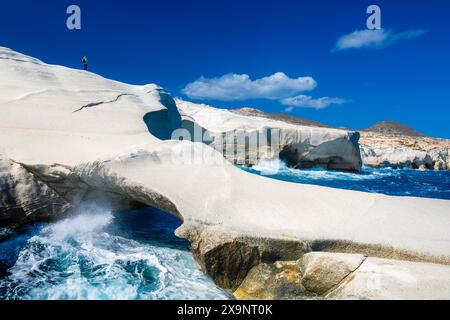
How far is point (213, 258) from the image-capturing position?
6207 mm

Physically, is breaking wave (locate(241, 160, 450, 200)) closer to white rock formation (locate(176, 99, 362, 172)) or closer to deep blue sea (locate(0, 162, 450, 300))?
white rock formation (locate(176, 99, 362, 172))

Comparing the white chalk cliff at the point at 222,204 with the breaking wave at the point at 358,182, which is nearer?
the white chalk cliff at the point at 222,204

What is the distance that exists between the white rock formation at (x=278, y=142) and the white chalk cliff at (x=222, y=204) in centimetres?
1974

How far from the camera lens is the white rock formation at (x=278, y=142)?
3244 centimetres

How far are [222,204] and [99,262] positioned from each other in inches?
118

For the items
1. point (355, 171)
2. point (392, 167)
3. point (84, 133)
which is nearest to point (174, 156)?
point (84, 133)

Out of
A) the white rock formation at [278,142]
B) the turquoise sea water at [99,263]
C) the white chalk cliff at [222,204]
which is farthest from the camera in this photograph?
the white rock formation at [278,142]

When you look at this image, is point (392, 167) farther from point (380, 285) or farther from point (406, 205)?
point (380, 285)

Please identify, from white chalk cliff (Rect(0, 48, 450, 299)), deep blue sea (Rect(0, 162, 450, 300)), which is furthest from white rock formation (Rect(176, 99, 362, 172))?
deep blue sea (Rect(0, 162, 450, 300))

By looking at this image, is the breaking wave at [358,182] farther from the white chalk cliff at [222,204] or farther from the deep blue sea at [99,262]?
the deep blue sea at [99,262]

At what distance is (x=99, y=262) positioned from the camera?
24.8ft

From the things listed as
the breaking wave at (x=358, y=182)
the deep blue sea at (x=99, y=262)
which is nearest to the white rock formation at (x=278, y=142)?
the breaking wave at (x=358, y=182)

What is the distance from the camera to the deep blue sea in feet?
20.9
